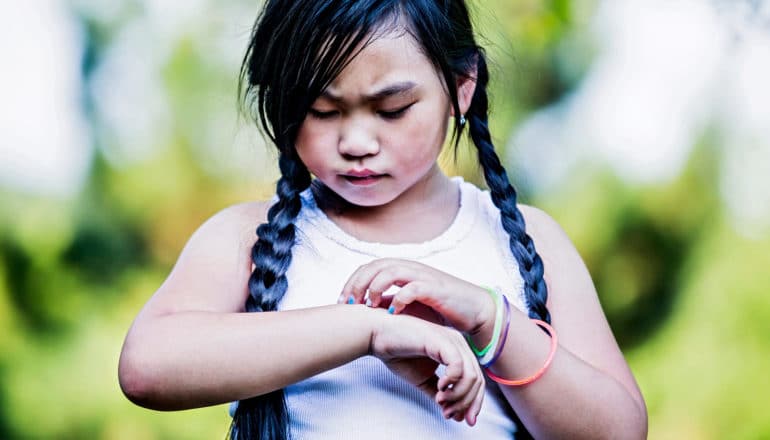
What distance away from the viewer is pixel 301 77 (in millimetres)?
1126

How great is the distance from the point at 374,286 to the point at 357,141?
173 mm

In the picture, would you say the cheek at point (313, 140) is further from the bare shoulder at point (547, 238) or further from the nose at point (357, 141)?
the bare shoulder at point (547, 238)

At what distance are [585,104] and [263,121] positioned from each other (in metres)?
1.37

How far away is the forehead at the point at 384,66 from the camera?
3.62 ft

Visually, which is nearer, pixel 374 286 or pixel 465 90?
pixel 374 286

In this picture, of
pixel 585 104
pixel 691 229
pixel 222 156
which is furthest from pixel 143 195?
pixel 691 229

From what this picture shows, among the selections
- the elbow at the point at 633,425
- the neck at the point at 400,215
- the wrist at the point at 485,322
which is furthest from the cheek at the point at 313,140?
the elbow at the point at 633,425

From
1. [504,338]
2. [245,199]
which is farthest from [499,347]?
[245,199]

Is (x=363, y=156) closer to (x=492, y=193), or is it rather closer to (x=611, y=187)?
(x=492, y=193)

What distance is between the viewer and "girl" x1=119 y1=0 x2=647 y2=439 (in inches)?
40.6

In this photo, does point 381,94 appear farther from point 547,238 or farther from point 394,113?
point 547,238

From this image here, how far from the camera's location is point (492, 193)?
131cm

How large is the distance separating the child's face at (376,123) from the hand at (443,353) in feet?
0.62

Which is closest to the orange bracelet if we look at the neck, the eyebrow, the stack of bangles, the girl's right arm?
the stack of bangles
